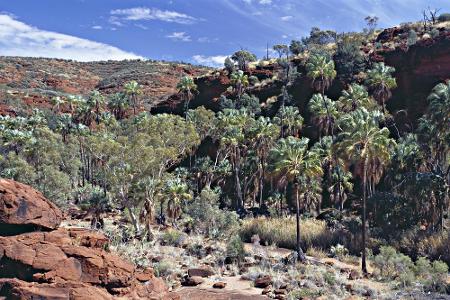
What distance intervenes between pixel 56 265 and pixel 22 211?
92.5 inches

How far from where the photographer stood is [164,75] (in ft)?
384

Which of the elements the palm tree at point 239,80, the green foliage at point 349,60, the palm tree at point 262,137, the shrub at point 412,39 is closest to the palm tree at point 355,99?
the palm tree at point 262,137

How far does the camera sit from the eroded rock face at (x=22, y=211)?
15633 mm

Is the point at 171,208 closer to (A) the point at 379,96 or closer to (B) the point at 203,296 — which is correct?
(B) the point at 203,296

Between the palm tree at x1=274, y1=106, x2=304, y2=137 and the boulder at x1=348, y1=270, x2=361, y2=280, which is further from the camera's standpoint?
the palm tree at x1=274, y1=106, x2=304, y2=137

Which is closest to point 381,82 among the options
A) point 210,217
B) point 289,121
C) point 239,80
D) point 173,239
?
point 289,121

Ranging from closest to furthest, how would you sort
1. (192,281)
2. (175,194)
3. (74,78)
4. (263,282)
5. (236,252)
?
(192,281) → (263,282) → (236,252) → (175,194) → (74,78)

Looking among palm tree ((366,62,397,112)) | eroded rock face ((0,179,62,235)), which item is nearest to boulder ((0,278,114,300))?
eroded rock face ((0,179,62,235))

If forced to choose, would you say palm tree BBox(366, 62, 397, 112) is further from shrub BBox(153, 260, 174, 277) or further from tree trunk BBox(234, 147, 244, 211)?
shrub BBox(153, 260, 174, 277)

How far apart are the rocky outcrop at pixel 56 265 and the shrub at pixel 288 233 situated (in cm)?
2425

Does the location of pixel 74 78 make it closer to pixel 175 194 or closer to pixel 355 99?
pixel 355 99

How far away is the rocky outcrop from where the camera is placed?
46.8 ft

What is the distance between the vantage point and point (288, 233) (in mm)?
40688

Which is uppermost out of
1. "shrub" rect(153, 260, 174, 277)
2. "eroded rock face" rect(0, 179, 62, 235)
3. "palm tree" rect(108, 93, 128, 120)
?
"palm tree" rect(108, 93, 128, 120)
